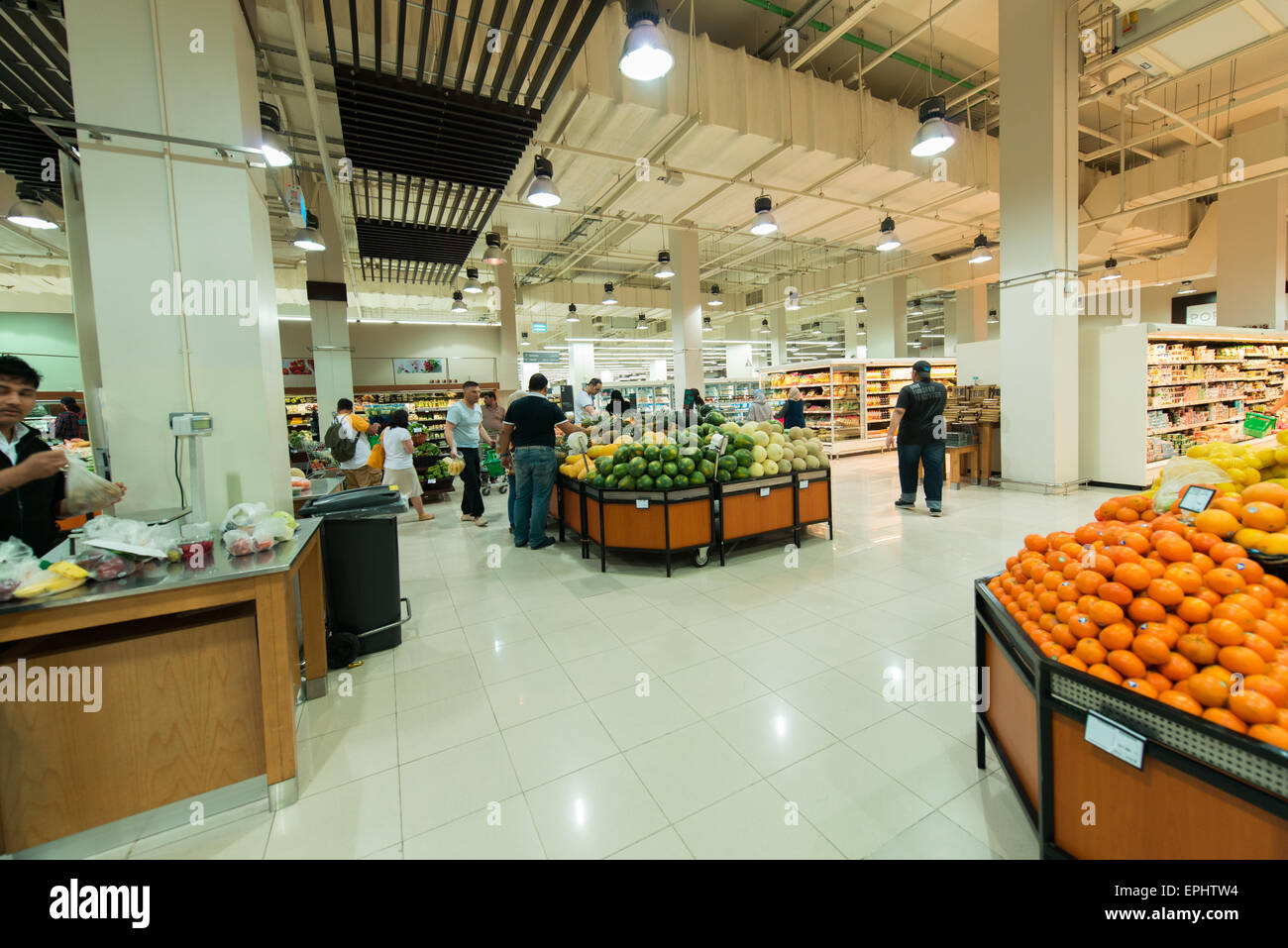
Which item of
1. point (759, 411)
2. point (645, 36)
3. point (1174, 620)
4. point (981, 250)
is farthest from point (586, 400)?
point (1174, 620)

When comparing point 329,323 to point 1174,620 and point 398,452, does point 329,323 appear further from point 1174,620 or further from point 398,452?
point 1174,620

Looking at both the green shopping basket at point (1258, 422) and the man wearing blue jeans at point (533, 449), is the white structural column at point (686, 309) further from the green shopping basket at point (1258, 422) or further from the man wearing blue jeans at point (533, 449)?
the green shopping basket at point (1258, 422)

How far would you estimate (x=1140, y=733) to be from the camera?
129cm

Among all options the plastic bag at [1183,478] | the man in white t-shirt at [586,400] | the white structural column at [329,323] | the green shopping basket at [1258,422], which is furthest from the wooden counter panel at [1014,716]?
the white structural column at [329,323]

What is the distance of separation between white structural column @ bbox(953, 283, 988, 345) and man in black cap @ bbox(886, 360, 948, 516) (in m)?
10.0

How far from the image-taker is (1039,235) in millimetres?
6949

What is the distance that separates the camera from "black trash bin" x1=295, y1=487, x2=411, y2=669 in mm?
3232

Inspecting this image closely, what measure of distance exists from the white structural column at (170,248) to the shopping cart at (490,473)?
19.7 ft

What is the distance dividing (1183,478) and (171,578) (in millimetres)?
3976

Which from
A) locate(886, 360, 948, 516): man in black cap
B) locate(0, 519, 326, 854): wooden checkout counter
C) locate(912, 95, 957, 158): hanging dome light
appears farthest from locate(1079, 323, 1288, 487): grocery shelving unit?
locate(0, 519, 326, 854): wooden checkout counter

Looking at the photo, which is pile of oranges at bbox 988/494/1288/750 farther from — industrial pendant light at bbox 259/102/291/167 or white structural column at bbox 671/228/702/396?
white structural column at bbox 671/228/702/396

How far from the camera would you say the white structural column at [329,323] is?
Result: 9.33 meters

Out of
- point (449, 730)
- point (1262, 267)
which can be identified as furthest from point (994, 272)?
point (449, 730)
